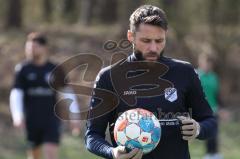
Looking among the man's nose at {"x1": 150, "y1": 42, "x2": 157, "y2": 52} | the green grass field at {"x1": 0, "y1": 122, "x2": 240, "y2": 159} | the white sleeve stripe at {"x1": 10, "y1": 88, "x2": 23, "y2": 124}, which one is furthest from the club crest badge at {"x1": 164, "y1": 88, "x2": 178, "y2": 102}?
the green grass field at {"x1": 0, "y1": 122, "x2": 240, "y2": 159}

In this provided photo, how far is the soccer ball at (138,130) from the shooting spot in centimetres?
411

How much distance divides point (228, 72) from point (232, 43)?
41.6 inches

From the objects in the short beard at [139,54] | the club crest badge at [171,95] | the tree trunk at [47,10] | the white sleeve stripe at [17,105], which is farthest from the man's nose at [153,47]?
the tree trunk at [47,10]

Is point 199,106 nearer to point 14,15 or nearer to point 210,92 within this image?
point 210,92

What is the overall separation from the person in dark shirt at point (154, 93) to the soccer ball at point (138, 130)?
12cm

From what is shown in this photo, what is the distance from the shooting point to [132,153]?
4.01 metres

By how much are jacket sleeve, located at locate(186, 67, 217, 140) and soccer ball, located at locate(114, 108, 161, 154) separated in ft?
1.26

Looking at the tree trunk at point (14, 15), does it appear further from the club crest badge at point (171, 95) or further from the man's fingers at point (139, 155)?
the man's fingers at point (139, 155)

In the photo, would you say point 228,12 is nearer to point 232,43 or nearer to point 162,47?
point 232,43

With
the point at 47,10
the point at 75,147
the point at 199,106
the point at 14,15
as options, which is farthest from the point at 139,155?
the point at 47,10

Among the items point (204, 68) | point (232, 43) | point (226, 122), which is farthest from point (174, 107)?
point (232, 43)

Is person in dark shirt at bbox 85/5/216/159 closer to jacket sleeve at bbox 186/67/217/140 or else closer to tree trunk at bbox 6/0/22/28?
jacket sleeve at bbox 186/67/217/140

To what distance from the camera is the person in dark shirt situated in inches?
168

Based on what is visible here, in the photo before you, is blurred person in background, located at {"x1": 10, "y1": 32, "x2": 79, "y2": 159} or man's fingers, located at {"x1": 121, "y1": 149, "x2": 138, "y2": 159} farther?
blurred person in background, located at {"x1": 10, "y1": 32, "x2": 79, "y2": 159}
